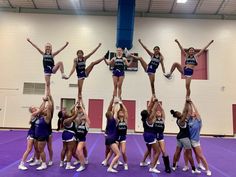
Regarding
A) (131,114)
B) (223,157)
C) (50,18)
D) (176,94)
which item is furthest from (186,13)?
(223,157)

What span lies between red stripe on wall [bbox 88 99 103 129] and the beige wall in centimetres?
51

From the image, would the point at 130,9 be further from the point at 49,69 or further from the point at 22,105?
the point at 22,105

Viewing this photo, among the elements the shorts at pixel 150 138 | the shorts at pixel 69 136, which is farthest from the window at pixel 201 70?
the shorts at pixel 69 136

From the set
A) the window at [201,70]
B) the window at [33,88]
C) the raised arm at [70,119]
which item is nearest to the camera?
the raised arm at [70,119]

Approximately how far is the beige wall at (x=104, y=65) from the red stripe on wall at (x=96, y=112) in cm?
51

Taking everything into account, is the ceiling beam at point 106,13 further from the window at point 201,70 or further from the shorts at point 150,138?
the shorts at point 150,138

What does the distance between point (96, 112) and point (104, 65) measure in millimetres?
4174

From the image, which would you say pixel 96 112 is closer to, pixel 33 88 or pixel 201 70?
pixel 33 88

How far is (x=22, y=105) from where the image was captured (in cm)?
2219

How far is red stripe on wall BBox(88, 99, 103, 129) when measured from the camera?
72.6 feet

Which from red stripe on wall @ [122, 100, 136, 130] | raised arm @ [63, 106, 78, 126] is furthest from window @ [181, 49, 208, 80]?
raised arm @ [63, 106, 78, 126]

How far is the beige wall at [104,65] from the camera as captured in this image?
72.5 ft

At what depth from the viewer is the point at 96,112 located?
72.8ft

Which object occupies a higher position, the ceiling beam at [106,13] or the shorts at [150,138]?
the ceiling beam at [106,13]
